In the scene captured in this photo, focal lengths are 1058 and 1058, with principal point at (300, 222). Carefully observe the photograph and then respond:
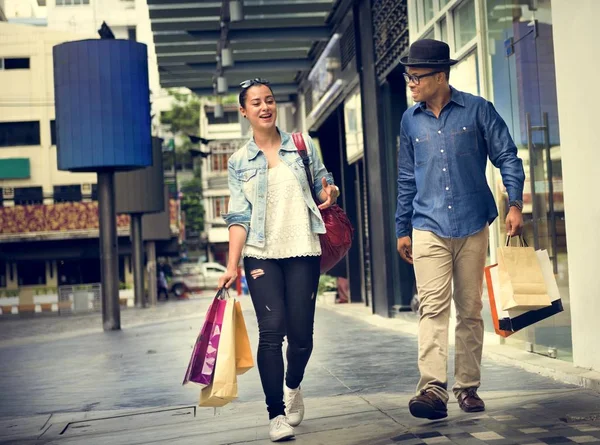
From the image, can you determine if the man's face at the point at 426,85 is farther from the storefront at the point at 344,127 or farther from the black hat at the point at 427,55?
the storefront at the point at 344,127

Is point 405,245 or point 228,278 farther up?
point 405,245

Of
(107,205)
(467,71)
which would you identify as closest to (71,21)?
(107,205)

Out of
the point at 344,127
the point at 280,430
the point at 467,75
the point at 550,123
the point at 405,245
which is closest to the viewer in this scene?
the point at 280,430

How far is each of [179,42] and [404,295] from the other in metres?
7.63

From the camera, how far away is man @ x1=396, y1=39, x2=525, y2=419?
218 inches

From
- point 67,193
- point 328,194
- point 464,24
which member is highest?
point 67,193

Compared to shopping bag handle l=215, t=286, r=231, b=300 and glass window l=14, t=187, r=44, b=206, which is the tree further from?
shopping bag handle l=215, t=286, r=231, b=300

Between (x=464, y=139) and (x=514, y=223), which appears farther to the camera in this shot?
(x=464, y=139)

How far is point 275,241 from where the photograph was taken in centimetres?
543

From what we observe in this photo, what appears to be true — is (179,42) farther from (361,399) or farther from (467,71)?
(361,399)

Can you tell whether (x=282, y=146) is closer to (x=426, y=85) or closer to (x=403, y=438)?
(x=426, y=85)

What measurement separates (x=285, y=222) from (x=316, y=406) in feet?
4.99

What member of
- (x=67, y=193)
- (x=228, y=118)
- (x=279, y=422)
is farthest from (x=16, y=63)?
(x=279, y=422)

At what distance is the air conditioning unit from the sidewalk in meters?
38.9
